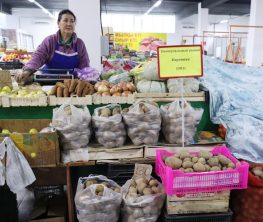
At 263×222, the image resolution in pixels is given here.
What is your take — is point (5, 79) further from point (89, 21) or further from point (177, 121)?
point (89, 21)

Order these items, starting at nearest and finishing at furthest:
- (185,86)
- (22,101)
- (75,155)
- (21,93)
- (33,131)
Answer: (75,155) → (33,131) → (22,101) → (21,93) → (185,86)

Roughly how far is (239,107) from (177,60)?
0.93 meters

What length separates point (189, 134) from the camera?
2.22 metres

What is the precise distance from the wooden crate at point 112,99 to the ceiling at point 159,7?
13668 millimetres

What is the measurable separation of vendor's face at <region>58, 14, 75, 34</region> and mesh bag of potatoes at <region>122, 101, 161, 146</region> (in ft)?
4.91

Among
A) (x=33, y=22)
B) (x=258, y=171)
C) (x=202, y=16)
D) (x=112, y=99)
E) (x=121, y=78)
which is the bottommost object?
(x=258, y=171)

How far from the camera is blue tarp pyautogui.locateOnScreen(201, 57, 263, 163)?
7.58 feet

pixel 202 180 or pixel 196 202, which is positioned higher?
pixel 202 180

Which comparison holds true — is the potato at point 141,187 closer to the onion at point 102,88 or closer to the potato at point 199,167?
the potato at point 199,167

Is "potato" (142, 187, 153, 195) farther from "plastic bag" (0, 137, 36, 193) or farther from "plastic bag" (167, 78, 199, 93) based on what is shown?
"plastic bag" (167, 78, 199, 93)

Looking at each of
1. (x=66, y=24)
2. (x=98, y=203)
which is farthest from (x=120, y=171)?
(x=66, y=24)

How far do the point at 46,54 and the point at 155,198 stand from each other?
2120 millimetres

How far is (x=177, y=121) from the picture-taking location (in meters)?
2.17

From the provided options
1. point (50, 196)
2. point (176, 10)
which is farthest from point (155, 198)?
point (176, 10)
